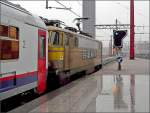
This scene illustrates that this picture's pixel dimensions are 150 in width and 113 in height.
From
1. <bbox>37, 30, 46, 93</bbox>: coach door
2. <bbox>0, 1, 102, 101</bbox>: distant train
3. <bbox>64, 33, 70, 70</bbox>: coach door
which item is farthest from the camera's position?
<bbox>64, 33, 70, 70</bbox>: coach door

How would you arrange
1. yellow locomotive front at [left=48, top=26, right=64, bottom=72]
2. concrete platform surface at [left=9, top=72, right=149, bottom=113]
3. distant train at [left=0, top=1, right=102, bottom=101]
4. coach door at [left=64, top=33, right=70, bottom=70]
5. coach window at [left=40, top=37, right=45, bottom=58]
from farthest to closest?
1. coach door at [left=64, top=33, right=70, bottom=70]
2. yellow locomotive front at [left=48, top=26, right=64, bottom=72]
3. coach window at [left=40, top=37, right=45, bottom=58]
4. concrete platform surface at [left=9, top=72, right=149, bottom=113]
5. distant train at [left=0, top=1, right=102, bottom=101]

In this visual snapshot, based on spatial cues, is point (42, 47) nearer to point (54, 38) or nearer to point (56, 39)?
point (54, 38)

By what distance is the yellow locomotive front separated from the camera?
18.0 metres

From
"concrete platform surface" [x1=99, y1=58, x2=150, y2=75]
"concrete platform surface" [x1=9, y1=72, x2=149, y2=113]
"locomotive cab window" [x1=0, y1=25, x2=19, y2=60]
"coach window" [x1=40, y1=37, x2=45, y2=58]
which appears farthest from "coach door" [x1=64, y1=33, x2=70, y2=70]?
"concrete platform surface" [x1=99, y1=58, x2=150, y2=75]

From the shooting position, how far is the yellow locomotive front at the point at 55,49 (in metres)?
18.0

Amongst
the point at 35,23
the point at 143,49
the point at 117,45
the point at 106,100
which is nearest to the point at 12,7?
the point at 35,23

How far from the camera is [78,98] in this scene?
1382 centimetres

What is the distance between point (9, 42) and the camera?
448 inches

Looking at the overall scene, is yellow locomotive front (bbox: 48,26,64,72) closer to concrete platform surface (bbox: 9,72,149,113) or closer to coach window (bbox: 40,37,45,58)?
concrete platform surface (bbox: 9,72,149,113)

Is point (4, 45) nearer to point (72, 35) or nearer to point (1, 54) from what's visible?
point (1, 54)

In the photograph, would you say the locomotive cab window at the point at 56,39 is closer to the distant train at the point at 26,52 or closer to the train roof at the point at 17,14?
the distant train at the point at 26,52

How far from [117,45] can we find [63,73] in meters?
12.0

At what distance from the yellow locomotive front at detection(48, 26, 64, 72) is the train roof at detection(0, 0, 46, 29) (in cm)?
321

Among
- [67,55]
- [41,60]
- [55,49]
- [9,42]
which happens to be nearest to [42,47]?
[41,60]
